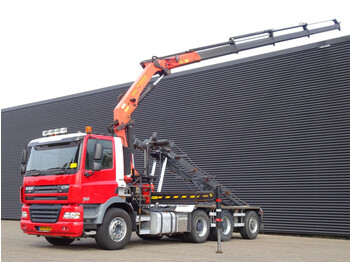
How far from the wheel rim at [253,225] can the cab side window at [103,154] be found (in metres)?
6.32

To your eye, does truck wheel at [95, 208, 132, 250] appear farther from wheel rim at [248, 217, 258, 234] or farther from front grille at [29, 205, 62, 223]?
wheel rim at [248, 217, 258, 234]

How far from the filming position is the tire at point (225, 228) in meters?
14.4

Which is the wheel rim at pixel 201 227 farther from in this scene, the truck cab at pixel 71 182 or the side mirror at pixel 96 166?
the side mirror at pixel 96 166

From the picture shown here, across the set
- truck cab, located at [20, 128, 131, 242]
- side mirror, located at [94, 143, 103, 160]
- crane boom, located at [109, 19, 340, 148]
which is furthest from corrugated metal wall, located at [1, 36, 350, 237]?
side mirror, located at [94, 143, 103, 160]

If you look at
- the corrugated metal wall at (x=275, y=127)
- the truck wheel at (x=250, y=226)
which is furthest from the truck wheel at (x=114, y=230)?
the corrugated metal wall at (x=275, y=127)

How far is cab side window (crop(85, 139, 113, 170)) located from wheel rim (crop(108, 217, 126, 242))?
54.6 inches

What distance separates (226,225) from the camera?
574 inches

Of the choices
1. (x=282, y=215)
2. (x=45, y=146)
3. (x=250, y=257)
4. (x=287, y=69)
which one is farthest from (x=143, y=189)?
(x=287, y=69)

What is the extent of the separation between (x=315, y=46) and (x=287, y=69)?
4.47 feet

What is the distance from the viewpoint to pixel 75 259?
9.54 meters

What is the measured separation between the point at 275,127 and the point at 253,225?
14.0ft

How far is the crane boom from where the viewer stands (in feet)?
41.9

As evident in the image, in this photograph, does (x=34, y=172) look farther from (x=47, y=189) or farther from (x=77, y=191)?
(x=77, y=191)

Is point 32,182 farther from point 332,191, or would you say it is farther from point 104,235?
point 332,191
